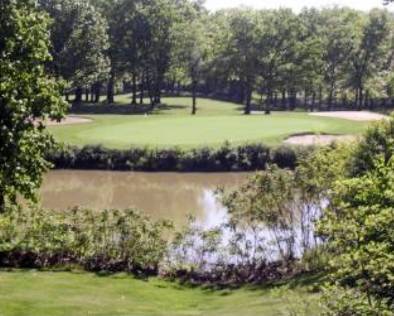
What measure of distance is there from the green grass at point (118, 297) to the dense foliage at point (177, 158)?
24377mm

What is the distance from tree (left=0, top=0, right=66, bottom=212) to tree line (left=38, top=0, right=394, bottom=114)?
52878 millimetres

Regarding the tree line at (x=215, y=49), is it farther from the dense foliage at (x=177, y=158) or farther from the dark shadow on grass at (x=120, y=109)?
the dense foliage at (x=177, y=158)

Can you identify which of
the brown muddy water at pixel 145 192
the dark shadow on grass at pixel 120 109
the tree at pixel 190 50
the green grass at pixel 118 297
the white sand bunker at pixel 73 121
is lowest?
the brown muddy water at pixel 145 192

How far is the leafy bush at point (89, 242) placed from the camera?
2259 centimetres

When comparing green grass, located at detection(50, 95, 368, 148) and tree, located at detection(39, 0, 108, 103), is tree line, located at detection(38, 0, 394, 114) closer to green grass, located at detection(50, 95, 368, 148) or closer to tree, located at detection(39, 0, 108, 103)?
tree, located at detection(39, 0, 108, 103)

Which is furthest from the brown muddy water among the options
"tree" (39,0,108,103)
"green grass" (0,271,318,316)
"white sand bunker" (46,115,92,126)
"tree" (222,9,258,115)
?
"tree" (222,9,258,115)

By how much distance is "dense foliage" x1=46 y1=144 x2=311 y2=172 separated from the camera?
4619 centimetres

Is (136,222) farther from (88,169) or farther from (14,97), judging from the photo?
(88,169)

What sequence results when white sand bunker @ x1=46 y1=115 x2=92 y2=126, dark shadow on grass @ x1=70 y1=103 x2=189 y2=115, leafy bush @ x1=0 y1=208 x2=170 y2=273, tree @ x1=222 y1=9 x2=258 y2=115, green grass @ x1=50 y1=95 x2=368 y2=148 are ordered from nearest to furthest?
leafy bush @ x1=0 y1=208 x2=170 y2=273 < green grass @ x1=50 y1=95 x2=368 y2=148 < white sand bunker @ x1=46 y1=115 x2=92 y2=126 < dark shadow on grass @ x1=70 y1=103 x2=189 y2=115 < tree @ x1=222 y1=9 x2=258 y2=115

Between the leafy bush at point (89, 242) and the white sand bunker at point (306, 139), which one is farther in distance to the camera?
the white sand bunker at point (306, 139)

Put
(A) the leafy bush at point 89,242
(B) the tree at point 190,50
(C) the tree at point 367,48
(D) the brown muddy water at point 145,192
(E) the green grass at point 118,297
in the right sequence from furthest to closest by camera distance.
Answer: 1. (C) the tree at point 367,48
2. (B) the tree at point 190,50
3. (D) the brown muddy water at point 145,192
4. (A) the leafy bush at point 89,242
5. (E) the green grass at point 118,297

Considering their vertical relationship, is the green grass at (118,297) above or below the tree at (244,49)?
below

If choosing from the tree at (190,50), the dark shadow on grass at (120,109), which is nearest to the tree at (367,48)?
the tree at (190,50)

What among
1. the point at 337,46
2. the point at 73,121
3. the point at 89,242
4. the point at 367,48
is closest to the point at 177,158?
the point at 73,121
